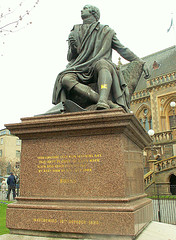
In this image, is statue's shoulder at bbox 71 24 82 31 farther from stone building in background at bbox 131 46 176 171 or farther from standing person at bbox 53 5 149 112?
stone building in background at bbox 131 46 176 171

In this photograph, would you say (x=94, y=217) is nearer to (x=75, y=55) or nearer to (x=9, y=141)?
(x=75, y=55)

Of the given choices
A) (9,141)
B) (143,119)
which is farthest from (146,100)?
(9,141)

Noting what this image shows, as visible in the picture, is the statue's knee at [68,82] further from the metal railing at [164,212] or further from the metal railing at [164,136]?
the metal railing at [164,136]

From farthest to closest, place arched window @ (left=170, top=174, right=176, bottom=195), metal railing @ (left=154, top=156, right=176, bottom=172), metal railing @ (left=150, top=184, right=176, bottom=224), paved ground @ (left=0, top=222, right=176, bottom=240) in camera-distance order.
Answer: metal railing @ (left=154, top=156, right=176, bottom=172)
arched window @ (left=170, top=174, right=176, bottom=195)
metal railing @ (left=150, top=184, right=176, bottom=224)
paved ground @ (left=0, top=222, right=176, bottom=240)

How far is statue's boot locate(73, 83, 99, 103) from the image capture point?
5191 millimetres

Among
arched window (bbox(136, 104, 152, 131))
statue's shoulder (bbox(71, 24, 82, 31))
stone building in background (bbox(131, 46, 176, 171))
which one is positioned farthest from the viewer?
arched window (bbox(136, 104, 152, 131))

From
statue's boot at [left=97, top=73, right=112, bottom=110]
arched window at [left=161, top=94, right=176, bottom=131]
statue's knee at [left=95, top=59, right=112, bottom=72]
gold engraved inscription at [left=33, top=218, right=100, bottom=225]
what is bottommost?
gold engraved inscription at [left=33, top=218, right=100, bottom=225]

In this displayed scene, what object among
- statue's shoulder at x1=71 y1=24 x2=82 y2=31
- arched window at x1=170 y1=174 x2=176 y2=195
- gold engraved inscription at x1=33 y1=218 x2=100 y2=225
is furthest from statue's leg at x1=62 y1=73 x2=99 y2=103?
arched window at x1=170 y1=174 x2=176 y2=195

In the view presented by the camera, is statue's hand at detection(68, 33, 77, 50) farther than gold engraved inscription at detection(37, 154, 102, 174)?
Yes

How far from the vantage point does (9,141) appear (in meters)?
67.8

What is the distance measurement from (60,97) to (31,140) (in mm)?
1169

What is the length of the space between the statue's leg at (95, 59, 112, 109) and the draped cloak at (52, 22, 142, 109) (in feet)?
0.75

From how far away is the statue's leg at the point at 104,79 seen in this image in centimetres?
491

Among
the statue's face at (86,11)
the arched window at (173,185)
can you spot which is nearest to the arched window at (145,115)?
the arched window at (173,185)
